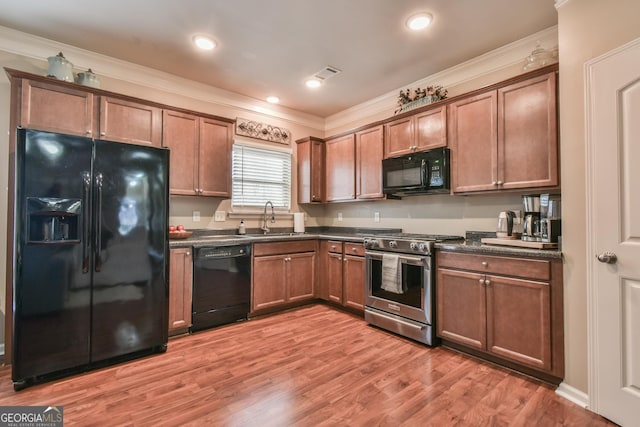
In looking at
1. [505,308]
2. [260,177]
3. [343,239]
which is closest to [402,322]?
[505,308]

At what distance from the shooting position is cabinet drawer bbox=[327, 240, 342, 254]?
12.4ft

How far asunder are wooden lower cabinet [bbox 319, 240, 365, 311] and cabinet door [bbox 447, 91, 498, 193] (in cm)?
132

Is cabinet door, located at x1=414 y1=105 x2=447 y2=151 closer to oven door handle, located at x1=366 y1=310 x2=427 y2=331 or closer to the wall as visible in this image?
the wall

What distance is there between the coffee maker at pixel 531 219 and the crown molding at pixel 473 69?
135 centimetres

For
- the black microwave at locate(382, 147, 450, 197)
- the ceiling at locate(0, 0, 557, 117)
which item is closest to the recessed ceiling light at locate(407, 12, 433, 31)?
the ceiling at locate(0, 0, 557, 117)

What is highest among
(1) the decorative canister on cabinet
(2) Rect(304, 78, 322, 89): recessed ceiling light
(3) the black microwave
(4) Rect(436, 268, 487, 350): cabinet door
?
(2) Rect(304, 78, 322, 89): recessed ceiling light

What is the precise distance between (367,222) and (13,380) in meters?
3.66

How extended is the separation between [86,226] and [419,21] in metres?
3.05

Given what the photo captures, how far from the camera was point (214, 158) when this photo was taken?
3520mm

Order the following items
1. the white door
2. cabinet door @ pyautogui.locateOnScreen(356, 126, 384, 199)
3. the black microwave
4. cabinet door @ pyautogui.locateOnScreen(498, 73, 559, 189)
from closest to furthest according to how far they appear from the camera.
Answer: the white door < cabinet door @ pyautogui.locateOnScreen(498, 73, 559, 189) < the black microwave < cabinet door @ pyautogui.locateOnScreen(356, 126, 384, 199)

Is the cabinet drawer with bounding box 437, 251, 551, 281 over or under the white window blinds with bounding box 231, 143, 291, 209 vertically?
under

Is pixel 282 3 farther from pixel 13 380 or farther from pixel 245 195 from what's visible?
pixel 13 380

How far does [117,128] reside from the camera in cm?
291

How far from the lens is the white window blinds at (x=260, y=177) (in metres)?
4.05
